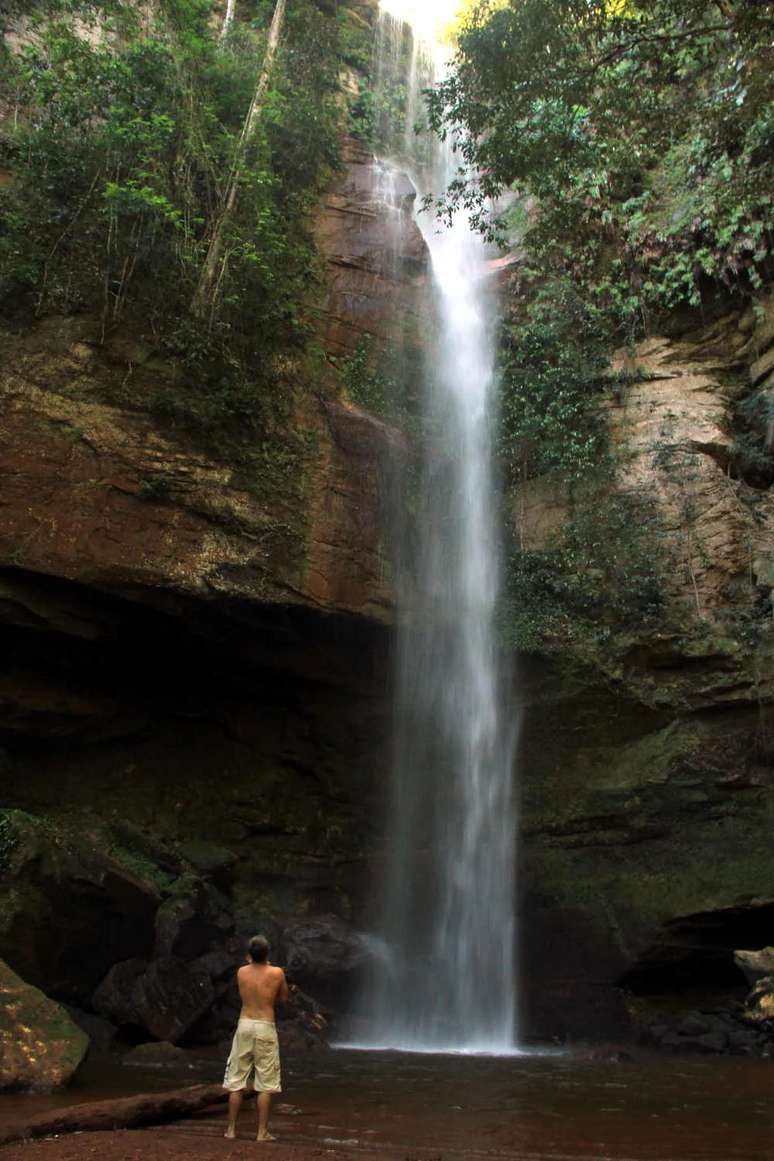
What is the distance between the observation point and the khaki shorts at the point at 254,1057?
18.1ft

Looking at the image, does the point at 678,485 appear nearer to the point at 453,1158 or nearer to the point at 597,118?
the point at 597,118

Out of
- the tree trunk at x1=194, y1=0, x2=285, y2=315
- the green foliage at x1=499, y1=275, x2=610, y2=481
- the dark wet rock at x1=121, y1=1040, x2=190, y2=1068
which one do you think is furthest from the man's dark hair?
the green foliage at x1=499, y1=275, x2=610, y2=481

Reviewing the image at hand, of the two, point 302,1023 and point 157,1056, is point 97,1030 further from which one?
point 302,1023

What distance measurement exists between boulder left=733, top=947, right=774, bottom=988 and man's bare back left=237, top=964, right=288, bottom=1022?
7.17 m

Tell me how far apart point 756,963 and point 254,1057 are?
24.4 feet

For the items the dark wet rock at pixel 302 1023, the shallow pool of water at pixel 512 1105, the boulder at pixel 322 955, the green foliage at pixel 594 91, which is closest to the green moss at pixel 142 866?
the boulder at pixel 322 955

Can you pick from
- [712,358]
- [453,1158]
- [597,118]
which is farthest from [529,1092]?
[712,358]

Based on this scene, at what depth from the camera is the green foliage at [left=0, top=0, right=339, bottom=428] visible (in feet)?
39.2

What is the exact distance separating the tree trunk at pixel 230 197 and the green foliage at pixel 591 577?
597cm

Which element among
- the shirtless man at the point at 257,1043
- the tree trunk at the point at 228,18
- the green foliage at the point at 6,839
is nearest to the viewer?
the shirtless man at the point at 257,1043

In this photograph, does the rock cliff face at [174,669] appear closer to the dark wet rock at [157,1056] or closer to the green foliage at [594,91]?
the dark wet rock at [157,1056]

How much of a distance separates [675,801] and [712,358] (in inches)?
289

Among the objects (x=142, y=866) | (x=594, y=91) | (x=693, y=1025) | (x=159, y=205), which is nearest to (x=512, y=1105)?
(x=693, y=1025)

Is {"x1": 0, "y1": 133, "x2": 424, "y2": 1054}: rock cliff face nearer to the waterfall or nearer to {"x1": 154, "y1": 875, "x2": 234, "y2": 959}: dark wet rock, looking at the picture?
{"x1": 154, "y1": 875, "x2": 234, "y2": 959}: dark wet rock
